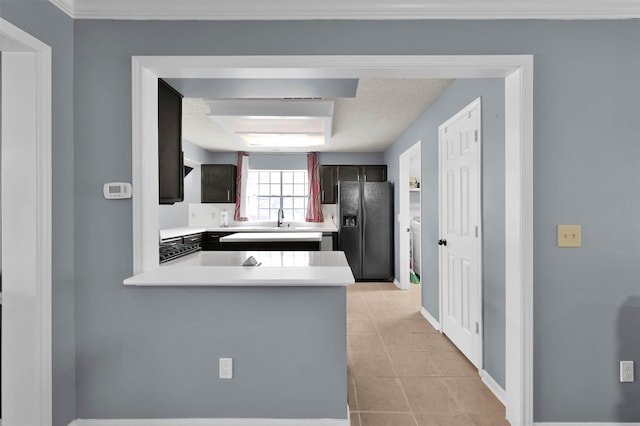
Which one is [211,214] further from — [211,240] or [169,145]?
[169,145]

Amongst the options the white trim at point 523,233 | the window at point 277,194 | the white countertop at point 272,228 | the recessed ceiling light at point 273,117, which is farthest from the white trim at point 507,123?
the window at point 277,194

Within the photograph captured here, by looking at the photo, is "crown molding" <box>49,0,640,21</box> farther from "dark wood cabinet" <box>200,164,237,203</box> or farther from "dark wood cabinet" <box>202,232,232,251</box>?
"dark wood cabinet" <box>200,164,237,203</box>

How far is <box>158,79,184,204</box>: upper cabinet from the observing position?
2.54 metres

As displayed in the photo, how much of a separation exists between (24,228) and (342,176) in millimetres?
5389

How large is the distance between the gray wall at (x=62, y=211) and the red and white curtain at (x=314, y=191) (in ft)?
16.3

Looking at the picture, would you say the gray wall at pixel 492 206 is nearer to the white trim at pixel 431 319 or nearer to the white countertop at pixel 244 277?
the white trim at pixel 431 319

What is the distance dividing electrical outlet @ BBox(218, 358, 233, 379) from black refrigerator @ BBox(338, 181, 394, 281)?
4221mm

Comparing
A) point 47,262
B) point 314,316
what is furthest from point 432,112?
point 47,262

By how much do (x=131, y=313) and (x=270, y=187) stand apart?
17.2ft

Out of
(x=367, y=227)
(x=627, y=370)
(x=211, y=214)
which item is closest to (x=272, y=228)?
(x=211, y=214)

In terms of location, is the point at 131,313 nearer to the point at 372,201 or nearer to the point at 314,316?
Result: the point at 314,316

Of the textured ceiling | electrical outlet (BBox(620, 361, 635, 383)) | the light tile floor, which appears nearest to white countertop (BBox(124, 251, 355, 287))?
the light tile floor

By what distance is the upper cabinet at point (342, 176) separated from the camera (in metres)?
6.71

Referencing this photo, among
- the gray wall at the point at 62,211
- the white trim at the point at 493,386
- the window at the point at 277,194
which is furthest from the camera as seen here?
the window at the point at 277,194
